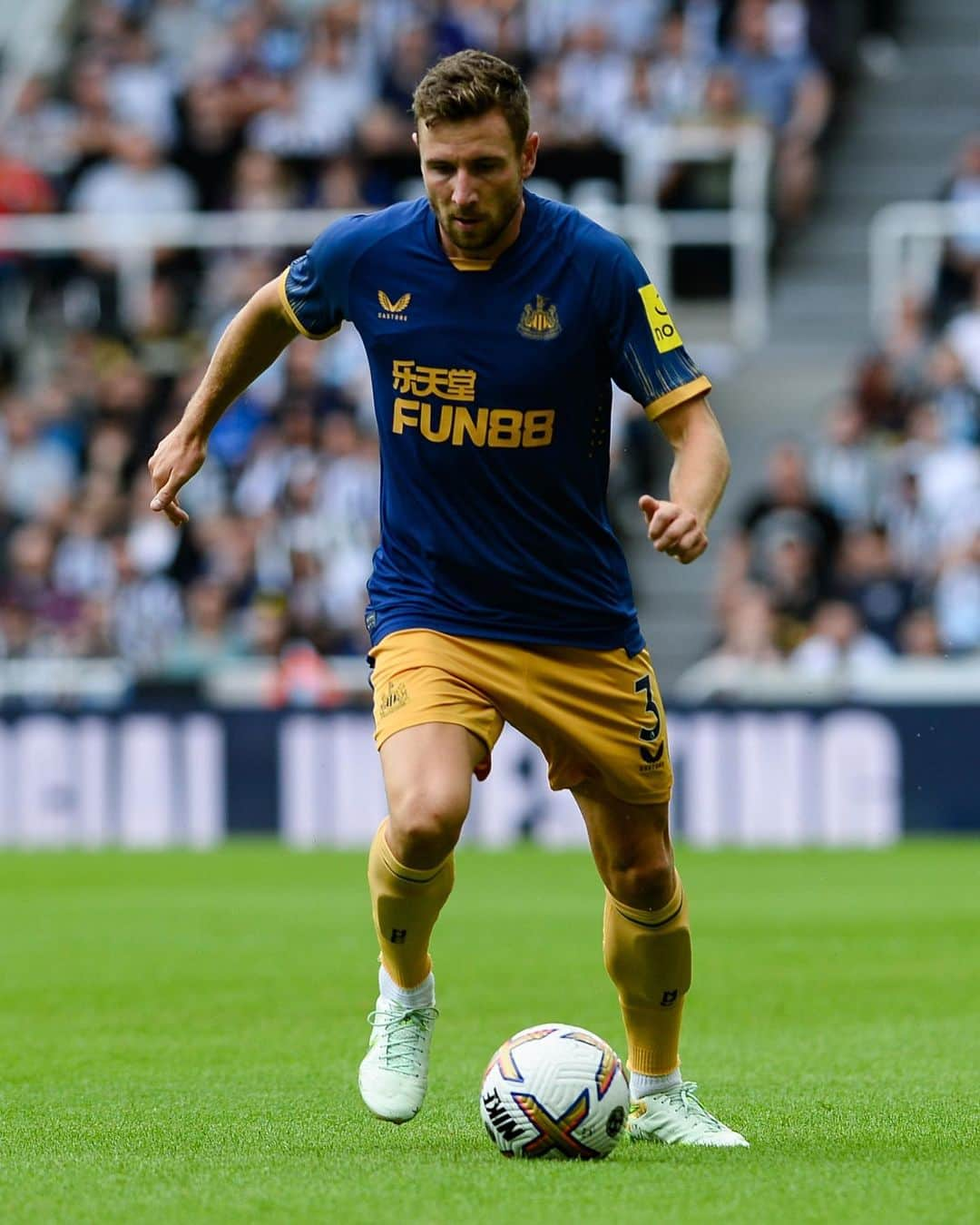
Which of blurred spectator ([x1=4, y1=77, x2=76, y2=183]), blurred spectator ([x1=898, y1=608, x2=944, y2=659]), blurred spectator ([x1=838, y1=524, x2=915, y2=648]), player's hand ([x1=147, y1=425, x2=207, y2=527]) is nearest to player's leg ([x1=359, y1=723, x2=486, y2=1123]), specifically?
player's hand ([x1=147, y1=425, x2=207, y2=527])

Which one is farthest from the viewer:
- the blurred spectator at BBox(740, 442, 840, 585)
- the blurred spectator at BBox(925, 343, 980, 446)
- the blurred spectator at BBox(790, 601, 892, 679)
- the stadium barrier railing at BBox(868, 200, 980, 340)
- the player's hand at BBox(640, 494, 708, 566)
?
the stadium barrier railing at BBox(868, 200, 980, 340)

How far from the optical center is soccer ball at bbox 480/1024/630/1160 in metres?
5.46

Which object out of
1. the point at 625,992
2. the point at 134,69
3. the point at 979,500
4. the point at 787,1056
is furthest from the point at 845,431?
the point at 625,992

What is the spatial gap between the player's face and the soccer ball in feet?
6.23

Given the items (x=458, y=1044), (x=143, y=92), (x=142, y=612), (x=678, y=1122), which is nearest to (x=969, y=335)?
(x=142, y=612)

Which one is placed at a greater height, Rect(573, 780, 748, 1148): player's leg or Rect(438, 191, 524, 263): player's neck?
Rect(438, 191, 524, 263): player's neck

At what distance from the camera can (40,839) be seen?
57.2 feet

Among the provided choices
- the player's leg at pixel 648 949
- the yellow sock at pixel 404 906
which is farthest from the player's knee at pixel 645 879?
the yellow sock at pixel 404 906

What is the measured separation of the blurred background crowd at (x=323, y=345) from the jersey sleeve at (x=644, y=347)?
11.4 metres

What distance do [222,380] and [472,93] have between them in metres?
1.05

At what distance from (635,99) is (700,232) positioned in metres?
1.31

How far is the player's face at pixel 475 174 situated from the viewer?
18.0 ft

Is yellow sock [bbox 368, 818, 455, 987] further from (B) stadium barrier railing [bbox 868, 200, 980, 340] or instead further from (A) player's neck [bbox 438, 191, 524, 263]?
(B) stadium barrier railing [bbox 868, 200, 980, 340]

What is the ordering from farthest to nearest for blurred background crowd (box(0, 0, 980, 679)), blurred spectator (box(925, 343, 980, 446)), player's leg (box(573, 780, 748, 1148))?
blurred spectator (box(925, 343, 980, 446)) → blurred background crowd (box(0, 0, 980, 679)) → player's leg (box(573, 780, 748, 1148))
